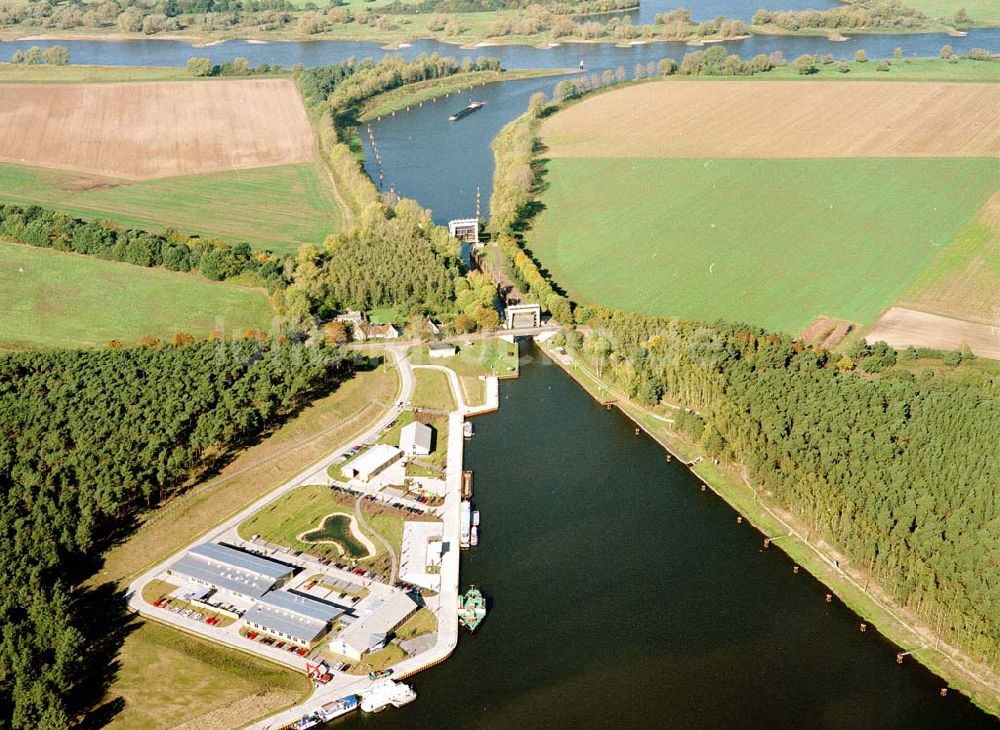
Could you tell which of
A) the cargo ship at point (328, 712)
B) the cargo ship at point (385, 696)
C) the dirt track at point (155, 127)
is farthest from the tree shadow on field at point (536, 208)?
the cargo ship at point (328, 712)

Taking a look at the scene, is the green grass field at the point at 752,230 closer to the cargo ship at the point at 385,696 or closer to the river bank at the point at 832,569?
the river bank at the point at 832,569

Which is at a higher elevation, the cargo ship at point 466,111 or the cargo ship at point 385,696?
the cargo ship at point 466,111

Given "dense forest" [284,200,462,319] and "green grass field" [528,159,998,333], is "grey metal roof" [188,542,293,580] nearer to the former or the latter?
"dense forest" [284,200,462,319]

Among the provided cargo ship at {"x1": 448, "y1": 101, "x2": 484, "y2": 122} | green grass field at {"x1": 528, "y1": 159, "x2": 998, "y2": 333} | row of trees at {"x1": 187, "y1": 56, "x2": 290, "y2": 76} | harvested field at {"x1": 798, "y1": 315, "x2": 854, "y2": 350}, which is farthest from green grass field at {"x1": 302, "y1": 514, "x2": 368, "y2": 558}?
row of trees at {"x1": 187, "y1": 56, "x2": 290, "y2": 76}

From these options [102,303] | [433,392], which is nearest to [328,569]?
[433,392]

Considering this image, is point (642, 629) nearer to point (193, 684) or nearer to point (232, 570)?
point (193, 684)

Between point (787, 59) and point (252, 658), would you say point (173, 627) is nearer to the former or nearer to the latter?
point (252, 658)
